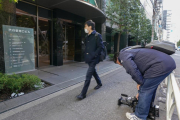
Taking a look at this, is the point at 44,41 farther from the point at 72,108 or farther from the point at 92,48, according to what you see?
the point at 72,108

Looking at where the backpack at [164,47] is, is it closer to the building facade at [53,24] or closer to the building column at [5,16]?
the building column at [5,16]

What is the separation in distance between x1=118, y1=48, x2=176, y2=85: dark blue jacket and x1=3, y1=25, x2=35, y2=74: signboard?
3.47m

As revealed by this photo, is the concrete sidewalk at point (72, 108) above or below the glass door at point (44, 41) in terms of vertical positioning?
below

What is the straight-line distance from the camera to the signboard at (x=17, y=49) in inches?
149

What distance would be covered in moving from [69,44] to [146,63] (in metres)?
8.13

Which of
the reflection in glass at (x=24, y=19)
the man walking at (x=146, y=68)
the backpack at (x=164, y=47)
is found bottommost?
the man walking at (x=146, y=68)

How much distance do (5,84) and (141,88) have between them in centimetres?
332

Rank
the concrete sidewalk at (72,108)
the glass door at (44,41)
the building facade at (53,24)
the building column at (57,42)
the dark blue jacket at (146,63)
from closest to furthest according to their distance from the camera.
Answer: the dark blue jacket at (146,63), the concrete sidewalk at (72,108), the building facade at (53,24), the glass door at (44,41), the building column at (57,42)

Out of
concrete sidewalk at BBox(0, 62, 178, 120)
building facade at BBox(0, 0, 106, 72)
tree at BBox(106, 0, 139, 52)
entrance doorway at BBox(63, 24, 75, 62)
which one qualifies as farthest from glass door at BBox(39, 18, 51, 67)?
tree at BBox(106, 0, 139, 52)

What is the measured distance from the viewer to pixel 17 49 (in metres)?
4.01

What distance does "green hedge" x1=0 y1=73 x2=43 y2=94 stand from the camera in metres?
3.29

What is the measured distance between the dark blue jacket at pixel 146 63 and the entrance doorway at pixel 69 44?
299 inches

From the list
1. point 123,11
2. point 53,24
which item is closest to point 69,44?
point 53,24

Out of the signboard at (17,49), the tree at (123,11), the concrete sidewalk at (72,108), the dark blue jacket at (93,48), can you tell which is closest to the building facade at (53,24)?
the tree at (123,11)
